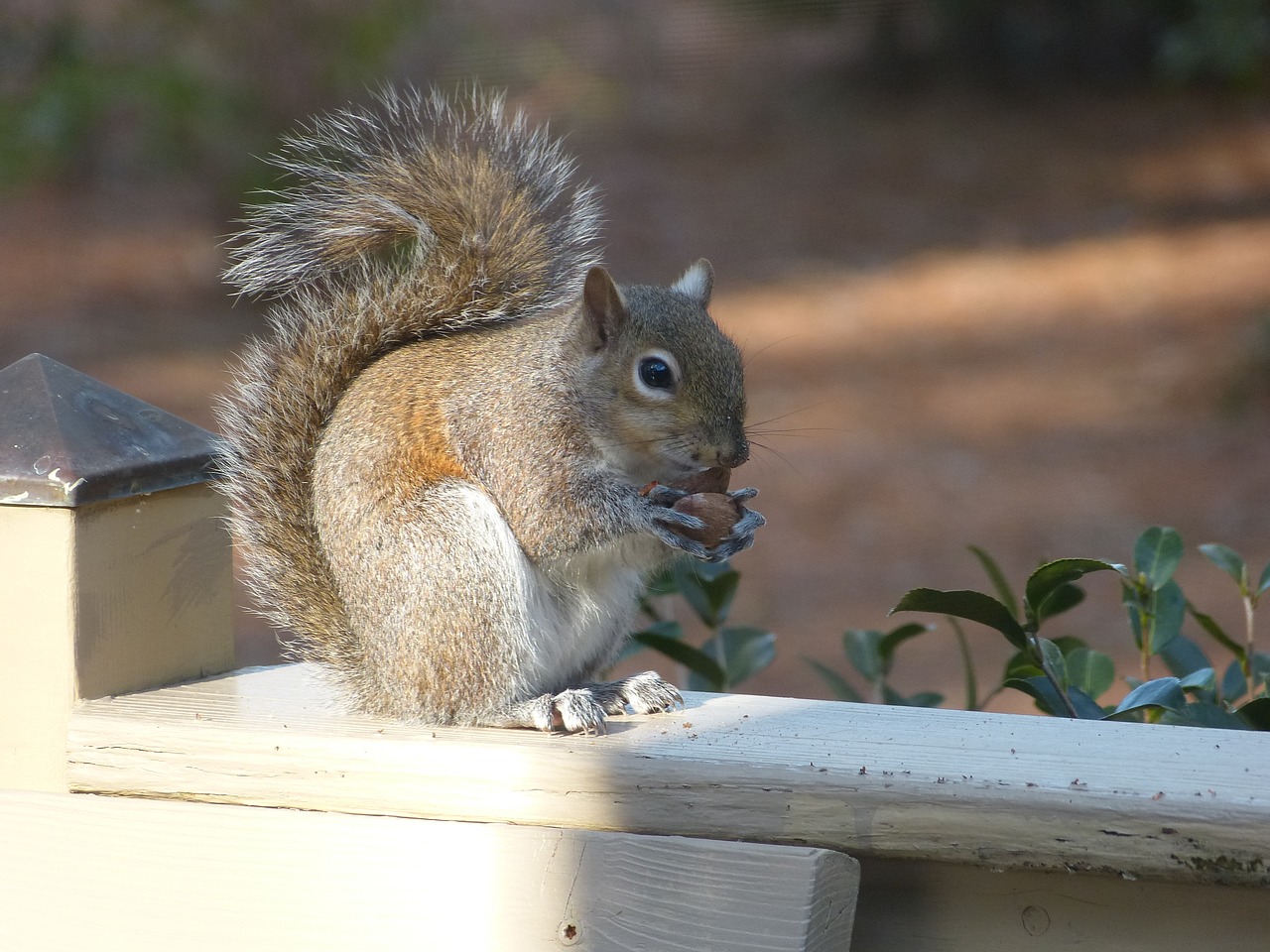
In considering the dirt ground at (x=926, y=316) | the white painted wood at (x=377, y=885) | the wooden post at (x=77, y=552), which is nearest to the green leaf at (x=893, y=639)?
the white painted wood at (x=377, y=885)

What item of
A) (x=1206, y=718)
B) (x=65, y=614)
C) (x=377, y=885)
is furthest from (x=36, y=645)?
(x=1206, y=718)

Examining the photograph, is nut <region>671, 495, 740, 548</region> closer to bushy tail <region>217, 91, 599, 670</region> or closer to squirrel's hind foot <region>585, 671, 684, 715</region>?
squirrel's hind foot <region>585, 671, 684, 715</region>

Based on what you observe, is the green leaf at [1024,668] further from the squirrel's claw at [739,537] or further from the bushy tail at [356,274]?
the bushy tail at [356,274]

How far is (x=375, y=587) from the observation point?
135cm

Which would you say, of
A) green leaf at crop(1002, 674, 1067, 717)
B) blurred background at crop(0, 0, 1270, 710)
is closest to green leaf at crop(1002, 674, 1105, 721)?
green leaf at crop(1002, 674, 1067, 717)

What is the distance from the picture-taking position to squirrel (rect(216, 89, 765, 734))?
52.2 inches

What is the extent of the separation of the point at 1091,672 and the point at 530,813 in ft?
2.05

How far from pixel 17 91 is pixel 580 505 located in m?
8.81

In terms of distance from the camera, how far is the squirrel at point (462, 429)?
133 centimetres

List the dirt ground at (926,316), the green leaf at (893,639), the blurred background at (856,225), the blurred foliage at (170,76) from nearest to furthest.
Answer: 1. the green leaf at (893,639)
2. the dirt ground at (926,316)
3. the blurred background at (856,225)
4. the blurred foliage at (170,76)

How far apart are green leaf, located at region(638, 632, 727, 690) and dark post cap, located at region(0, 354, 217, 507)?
478 mm

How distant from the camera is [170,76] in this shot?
25.5 feet

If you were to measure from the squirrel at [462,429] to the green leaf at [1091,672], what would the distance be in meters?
0.33

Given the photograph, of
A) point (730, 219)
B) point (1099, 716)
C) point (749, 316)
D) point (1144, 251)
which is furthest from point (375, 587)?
point (730, 219)
